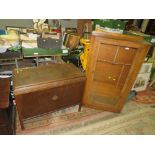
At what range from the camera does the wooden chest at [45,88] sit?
64.9 inches

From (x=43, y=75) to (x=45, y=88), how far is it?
0.77 ft

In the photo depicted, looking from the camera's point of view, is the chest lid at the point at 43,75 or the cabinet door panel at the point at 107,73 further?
the cabinet door panel at the point at 107,73

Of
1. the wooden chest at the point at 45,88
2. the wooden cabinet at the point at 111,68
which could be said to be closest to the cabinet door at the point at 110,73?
the wooden cabinet at the point at 111,68

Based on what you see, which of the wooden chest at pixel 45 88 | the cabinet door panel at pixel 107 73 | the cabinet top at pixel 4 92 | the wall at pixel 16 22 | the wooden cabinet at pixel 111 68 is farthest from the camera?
the wall at pixel 16 22

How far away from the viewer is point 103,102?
233 centimetres

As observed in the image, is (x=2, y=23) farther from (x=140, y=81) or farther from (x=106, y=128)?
(x=140, y=81)

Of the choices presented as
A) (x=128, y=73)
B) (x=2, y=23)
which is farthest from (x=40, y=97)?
(x=2, y=23)

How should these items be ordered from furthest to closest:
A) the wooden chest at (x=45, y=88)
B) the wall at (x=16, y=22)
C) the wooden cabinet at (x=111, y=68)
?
the wall at (x=16, y=22) → the wooden cabinet at (x=111, y=68) → the wooden chest at (x=45, y=88)

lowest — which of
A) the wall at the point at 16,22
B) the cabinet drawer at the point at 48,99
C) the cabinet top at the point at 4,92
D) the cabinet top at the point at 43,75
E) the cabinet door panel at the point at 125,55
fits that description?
the cabinet drawer at the point at 48,99

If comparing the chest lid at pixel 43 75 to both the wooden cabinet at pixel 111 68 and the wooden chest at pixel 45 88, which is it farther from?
the wooden cabinet at pixel 111 68

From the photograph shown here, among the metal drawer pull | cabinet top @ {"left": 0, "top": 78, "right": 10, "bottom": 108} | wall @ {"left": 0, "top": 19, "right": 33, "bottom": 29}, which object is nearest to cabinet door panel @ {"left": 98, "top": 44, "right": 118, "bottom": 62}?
the metal drawer pull

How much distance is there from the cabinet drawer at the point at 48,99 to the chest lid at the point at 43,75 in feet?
0.37

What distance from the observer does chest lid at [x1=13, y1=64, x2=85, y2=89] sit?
1.68m
